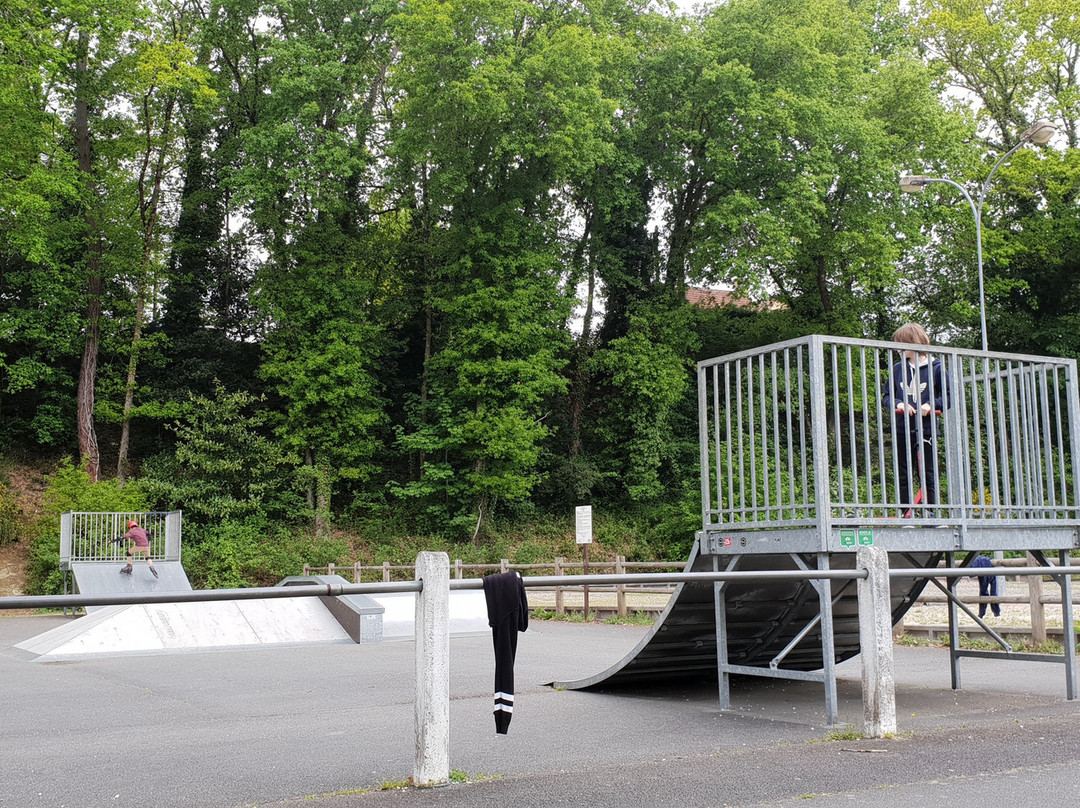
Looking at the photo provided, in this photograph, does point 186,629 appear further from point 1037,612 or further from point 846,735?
point 846,735

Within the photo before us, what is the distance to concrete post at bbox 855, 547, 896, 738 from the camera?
234 inches

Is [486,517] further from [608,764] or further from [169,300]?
[608,764]

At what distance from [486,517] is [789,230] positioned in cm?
1382

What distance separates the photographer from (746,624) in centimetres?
859

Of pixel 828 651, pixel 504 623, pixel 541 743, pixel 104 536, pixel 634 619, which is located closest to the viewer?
pixel 504 623

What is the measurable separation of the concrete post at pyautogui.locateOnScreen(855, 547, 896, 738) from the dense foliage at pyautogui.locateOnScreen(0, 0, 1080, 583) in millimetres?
26118

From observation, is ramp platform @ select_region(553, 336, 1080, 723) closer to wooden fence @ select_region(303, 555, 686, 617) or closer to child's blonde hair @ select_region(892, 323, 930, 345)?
child's blonde hair @ select_region(892, 323, 930, 345)

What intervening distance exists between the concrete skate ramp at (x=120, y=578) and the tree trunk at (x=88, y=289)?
8088mm

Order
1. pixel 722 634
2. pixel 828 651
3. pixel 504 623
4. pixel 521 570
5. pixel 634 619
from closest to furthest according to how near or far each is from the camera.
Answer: pixel 504 623 < pixel 828 651 < pixel 722 634 < pixel 634 619 < pixel 521 570

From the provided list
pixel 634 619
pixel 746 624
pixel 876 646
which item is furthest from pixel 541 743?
pixel 634 619

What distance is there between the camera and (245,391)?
34.2 metres

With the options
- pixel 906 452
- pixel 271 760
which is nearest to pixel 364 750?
pixel 271 760

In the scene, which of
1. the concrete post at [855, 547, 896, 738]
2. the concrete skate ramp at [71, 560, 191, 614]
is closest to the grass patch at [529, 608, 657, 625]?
the concrete skate ramp at [71, 560, 191, 614]

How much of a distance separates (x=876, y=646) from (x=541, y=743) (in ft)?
7.33
